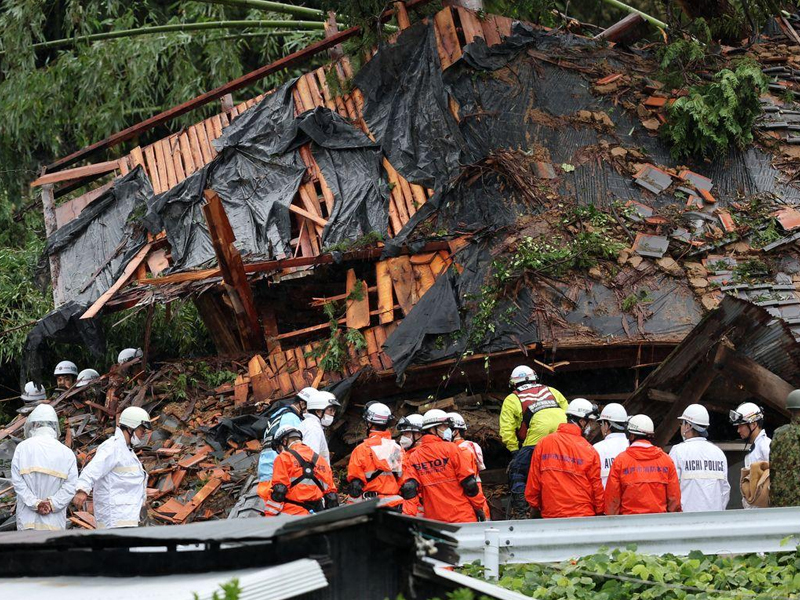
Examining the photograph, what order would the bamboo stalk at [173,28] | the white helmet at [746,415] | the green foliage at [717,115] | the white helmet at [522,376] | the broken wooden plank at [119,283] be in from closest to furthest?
the white helmet at [746,415] < the white helmet at [522,376] < the broken wooden plank at [119,283] < the green foliage at [717,115] < the bamboo stalk at [173,28]

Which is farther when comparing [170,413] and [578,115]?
[578,115]

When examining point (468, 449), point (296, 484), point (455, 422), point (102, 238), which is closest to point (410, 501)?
point (468, 449)

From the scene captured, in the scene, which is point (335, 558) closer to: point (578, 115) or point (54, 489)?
point (54, 489)

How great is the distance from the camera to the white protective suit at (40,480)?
9008 mm

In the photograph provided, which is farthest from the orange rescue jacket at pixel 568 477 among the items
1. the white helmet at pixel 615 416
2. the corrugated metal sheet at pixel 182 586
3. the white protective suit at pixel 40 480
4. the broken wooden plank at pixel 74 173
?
the broken wooden plank at pixel 74 173

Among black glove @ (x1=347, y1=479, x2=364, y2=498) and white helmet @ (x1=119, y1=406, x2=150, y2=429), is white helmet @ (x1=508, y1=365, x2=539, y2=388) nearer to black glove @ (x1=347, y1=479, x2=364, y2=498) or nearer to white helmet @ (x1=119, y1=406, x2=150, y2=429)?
black glove @ (x1=347, y1=479, x2=364, y2=498)

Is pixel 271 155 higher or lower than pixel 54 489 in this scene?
higher

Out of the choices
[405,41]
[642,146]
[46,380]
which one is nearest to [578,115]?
[642,146]

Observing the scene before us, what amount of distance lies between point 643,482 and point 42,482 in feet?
16.8

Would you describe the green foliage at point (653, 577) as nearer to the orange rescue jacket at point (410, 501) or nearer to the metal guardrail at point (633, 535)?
the metal guardrail at point (633, 535)

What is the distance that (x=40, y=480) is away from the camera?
9.09 m

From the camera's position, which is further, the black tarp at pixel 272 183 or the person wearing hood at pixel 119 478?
the black tarp at pixel 272 183

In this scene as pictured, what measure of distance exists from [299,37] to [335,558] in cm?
1646

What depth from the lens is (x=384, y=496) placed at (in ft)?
30.6
